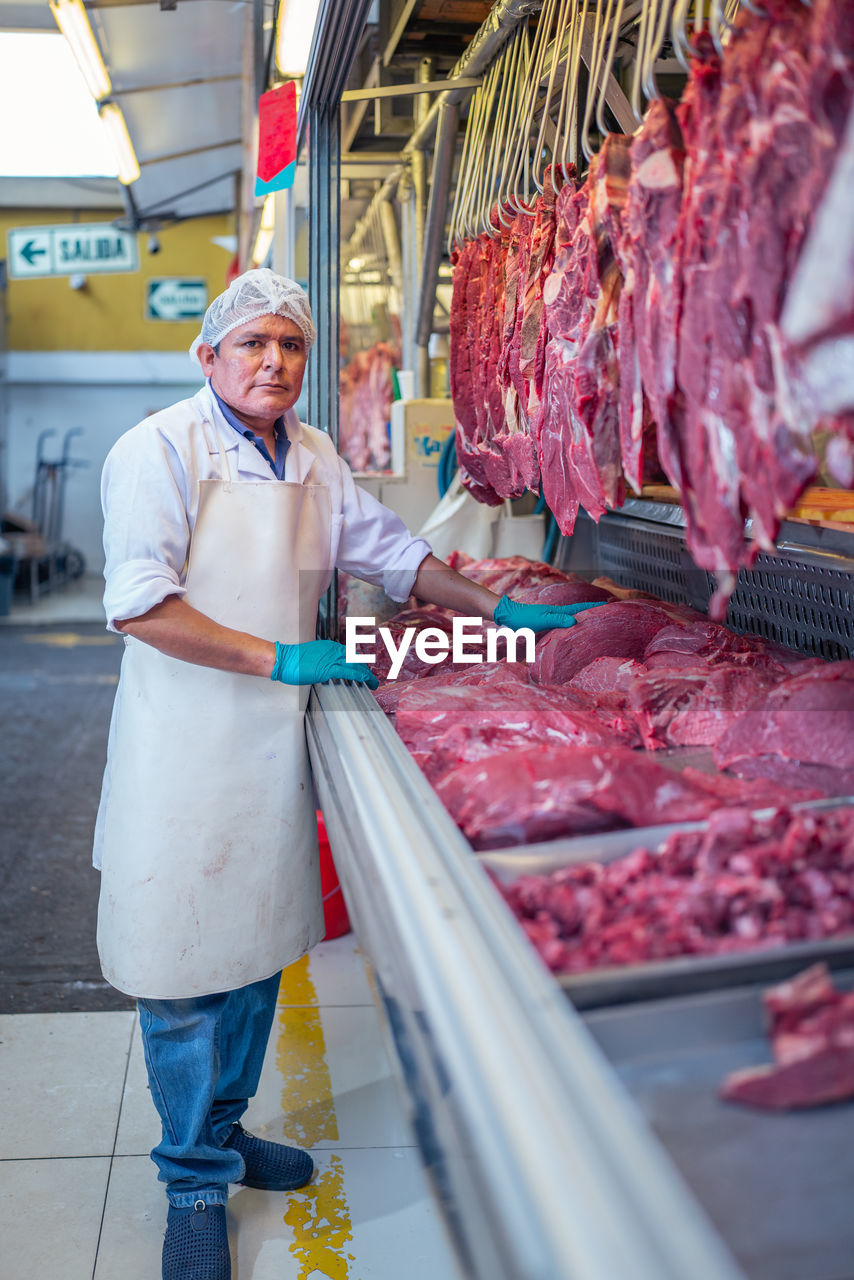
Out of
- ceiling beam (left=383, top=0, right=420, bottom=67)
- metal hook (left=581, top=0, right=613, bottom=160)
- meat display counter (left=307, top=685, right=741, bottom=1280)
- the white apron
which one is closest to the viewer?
meat display counter (left=307, top=685, right=741, bottom=1280)

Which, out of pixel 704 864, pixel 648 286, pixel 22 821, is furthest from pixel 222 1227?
pixel 22 821

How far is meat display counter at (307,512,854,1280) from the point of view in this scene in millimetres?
792

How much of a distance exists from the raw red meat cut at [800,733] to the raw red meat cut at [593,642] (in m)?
0.72

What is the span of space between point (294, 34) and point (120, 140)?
4107 mm

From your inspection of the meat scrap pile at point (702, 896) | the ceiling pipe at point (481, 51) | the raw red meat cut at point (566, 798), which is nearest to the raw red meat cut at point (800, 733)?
the raw red meat cut at point (566, 798)

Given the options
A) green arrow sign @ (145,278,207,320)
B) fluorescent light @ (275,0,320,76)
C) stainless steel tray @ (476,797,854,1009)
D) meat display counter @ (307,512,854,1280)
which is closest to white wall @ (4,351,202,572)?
green arrow sign @ (145,278,207,320)

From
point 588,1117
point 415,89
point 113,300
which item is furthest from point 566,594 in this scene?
point 113,300

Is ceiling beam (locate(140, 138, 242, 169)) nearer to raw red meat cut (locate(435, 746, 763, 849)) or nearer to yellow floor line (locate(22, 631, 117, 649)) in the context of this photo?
yellow floor line (locate(22, 631, 117, 649))

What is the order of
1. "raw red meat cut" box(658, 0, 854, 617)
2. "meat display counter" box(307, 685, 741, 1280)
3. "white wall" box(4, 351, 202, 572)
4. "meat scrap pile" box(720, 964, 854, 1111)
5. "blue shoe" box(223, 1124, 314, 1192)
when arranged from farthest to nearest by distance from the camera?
"white wall" box(4, 351, 202, 572), "blue shoe" box(223, 1124, 314, 1192), "raw red meat cut" box(658, 0, 854, 617), "meat scrap pile" box(720, 964, 854, 1111), "meat display counter" box(307, 685, 741, 1280)

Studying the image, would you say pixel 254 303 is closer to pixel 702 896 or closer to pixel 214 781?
pixel 214 781

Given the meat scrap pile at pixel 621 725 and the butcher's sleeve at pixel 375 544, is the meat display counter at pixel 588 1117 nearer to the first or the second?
the meat scrap pile at pixel 621 725

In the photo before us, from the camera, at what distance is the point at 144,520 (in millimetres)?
2338

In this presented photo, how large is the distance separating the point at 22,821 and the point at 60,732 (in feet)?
5.43

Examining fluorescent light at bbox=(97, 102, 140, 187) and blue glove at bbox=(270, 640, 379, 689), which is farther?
fluorescent light at bbox=(97, 102, 140, 187)
